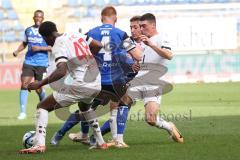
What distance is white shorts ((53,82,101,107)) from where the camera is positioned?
1069 cm

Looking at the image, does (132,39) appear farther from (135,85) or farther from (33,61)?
(33,61)

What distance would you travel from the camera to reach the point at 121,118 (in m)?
11.9

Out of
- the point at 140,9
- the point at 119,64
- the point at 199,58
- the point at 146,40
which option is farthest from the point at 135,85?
the point at 140,9

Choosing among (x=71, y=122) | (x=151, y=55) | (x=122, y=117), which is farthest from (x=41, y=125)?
(x=151, y=55)

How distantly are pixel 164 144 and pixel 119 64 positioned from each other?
1.44 metres

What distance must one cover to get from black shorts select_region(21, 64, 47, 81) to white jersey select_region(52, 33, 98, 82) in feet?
25.7

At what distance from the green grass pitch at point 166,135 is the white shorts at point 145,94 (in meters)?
0.67

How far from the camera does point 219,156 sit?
10.1 meters

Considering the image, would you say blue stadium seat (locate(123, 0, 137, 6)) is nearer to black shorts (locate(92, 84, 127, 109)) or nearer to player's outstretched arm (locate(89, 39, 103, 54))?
black shorts (locate(92, 84, 127, 109))

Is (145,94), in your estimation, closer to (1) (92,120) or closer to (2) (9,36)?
(1) (92,120)

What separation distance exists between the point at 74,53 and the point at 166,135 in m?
3.67

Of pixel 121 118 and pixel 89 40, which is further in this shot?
pixel 121 118

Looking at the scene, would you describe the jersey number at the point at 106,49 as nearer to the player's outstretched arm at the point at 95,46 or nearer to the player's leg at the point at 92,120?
the player's outstretched arm at the point at 95,46

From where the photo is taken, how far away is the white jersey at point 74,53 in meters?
10.3
